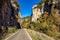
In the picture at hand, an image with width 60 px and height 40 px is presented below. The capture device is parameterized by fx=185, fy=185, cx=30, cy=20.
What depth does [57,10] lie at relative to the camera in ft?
273

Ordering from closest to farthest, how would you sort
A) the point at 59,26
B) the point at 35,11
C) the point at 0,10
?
the point at 0,10 → the point at 59,26 → the point at 35,11

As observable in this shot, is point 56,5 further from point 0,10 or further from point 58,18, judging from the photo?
point 0,10

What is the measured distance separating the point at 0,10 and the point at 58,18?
36461 millimetres

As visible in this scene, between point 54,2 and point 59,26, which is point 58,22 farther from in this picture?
point 54,2

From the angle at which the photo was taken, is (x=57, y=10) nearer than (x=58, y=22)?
No

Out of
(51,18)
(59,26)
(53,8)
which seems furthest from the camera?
(53,8)

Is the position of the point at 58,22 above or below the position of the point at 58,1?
below

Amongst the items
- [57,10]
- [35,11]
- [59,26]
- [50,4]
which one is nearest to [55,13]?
[57,10]

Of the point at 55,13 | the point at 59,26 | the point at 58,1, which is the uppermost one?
the point at 58,1

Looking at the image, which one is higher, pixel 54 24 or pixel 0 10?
pixel 0 10

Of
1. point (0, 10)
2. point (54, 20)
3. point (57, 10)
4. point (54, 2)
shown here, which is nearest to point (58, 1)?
point (54, 2)

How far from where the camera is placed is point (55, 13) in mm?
81375

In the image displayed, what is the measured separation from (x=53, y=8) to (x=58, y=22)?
13292 mm

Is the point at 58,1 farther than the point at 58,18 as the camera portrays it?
Yes
